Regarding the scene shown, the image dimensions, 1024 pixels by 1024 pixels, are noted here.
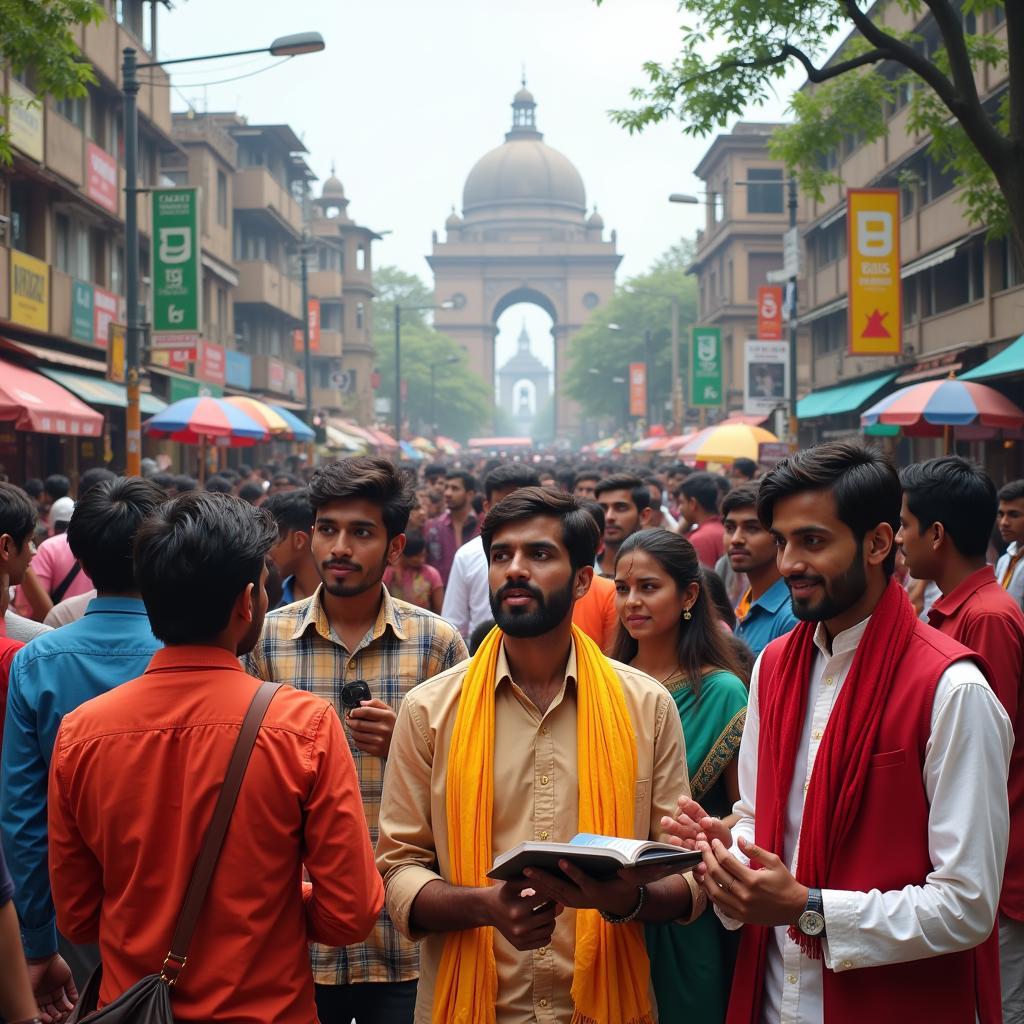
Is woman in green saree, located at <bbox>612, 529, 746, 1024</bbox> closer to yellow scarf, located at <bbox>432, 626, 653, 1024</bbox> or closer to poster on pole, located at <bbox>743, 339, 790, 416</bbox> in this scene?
yellow scarf, located at <bbox>432, 626, 653, 1024</bbox>

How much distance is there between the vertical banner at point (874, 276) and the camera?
1973 centimetres

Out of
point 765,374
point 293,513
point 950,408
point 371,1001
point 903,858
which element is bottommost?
point 371,1001

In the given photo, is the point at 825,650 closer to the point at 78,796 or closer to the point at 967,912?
the point at 967,912

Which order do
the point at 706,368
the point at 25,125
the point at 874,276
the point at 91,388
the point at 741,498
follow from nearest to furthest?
the point at 741,498
the point at 25,125
the point at 874,276
the point at 91,388
the point at 706,368

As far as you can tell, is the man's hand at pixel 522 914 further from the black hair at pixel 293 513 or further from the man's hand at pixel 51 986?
the black hair at pixel 293 513

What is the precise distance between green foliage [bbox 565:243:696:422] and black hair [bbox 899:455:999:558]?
61.5 m

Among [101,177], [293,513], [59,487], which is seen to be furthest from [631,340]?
[293,513]

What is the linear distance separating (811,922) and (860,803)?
25cm

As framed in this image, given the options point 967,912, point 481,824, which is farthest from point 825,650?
point 481,824

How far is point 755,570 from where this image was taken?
586 centimetres

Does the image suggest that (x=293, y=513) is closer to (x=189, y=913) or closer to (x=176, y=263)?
(x=189, y=913)

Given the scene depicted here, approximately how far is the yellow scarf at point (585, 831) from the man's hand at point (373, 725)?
546mm

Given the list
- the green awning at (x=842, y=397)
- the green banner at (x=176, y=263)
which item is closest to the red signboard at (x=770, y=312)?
the green awning at (x=842, y=397)

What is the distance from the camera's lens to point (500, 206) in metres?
119
